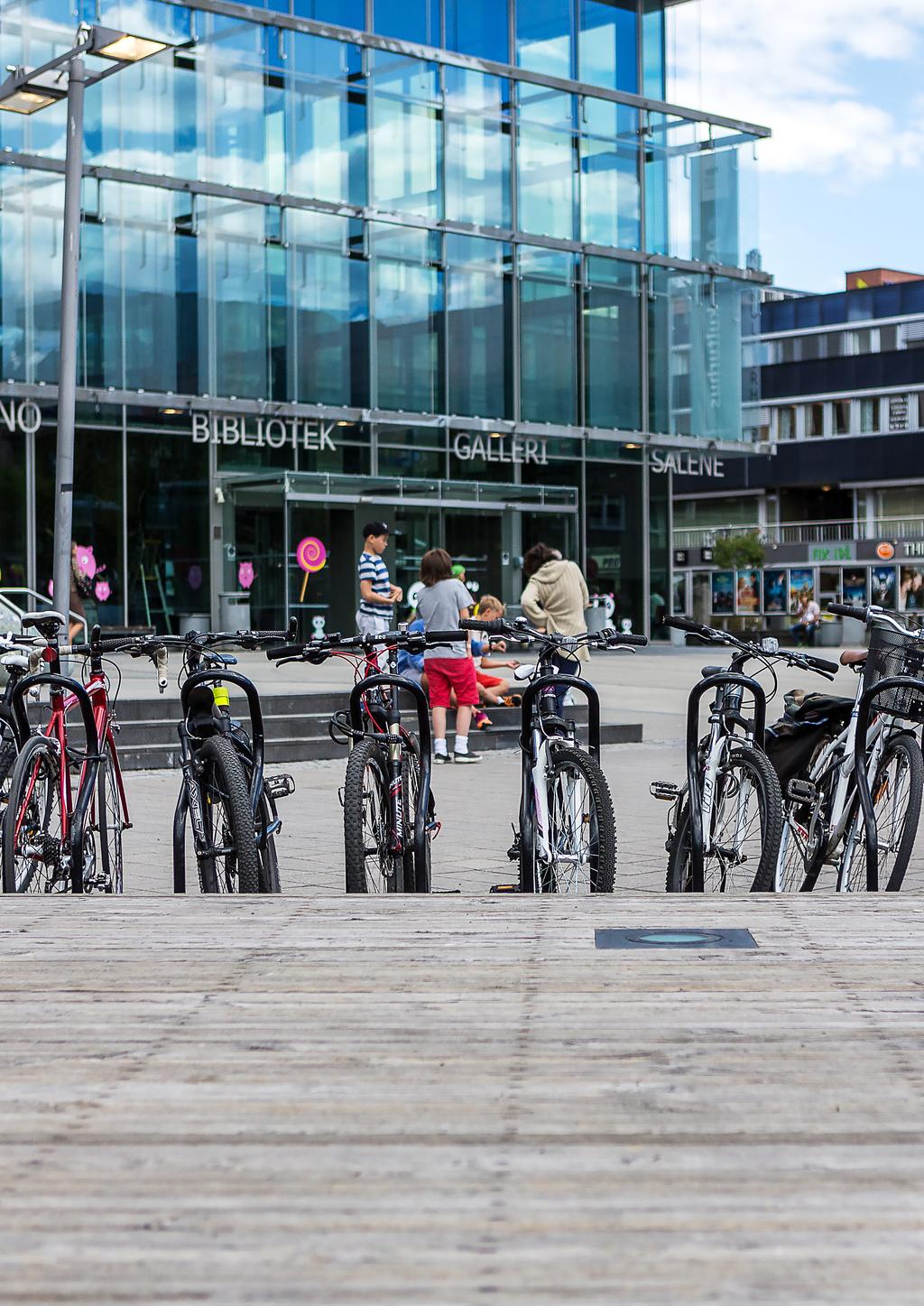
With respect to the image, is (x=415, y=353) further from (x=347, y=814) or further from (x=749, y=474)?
(x=749, y=474)

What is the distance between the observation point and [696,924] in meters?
4.20

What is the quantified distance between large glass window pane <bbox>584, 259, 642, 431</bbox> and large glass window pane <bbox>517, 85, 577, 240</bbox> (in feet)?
3.68

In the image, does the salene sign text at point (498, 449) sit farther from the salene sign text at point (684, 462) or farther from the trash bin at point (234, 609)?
the trash bin at point (234, 609)

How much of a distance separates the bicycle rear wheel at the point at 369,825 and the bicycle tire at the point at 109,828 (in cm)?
92

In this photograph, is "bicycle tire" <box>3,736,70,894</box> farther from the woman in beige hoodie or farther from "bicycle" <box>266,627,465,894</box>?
the woman in beige hoodie

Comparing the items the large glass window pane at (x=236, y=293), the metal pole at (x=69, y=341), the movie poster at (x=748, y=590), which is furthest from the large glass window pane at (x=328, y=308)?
the movie poster at (x=748, y=590)

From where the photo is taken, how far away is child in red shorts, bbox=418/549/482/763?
12.9 meters

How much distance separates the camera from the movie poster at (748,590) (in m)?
60.9

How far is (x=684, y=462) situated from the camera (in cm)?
3662

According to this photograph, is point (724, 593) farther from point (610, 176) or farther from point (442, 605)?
point (442, 605)

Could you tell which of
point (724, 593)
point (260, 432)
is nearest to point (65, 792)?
point (260, 432)

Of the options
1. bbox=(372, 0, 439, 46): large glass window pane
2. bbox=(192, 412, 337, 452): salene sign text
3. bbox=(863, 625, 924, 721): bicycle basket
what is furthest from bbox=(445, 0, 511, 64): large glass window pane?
bbox=(863, 625, 924, 721): bicycle basket

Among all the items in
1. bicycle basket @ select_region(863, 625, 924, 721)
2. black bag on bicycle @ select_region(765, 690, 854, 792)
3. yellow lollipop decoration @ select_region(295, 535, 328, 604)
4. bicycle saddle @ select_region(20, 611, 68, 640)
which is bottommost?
black bag on bicycle @ select_region(765, 690, 854, 792)

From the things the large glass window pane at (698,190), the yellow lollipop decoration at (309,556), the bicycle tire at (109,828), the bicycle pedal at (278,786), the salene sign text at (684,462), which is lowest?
the bicycle tire at (109,828)
